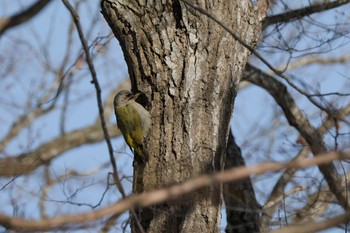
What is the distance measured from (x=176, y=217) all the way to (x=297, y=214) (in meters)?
1.67

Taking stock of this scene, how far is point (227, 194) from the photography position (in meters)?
6.12

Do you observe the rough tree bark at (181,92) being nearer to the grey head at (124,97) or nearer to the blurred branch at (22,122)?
the grey head at (124,97)

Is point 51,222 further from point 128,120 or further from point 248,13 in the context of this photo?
point 128,120

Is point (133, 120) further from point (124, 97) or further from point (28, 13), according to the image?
point (28, 13)

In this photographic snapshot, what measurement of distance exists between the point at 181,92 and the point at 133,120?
80 centimetres

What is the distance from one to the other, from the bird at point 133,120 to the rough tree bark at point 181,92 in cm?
11

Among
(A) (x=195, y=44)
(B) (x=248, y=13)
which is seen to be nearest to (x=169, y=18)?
(A) (x=195, y=44)

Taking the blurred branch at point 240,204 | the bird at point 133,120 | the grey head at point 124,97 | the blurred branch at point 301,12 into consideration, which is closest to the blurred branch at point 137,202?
the bird at point 133,120

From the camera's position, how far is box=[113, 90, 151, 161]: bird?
183 inches

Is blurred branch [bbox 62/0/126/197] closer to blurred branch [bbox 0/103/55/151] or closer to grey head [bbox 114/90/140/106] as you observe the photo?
grey head [bbox 114/90/140/106]

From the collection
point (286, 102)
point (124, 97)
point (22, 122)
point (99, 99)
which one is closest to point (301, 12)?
point (286, 102)

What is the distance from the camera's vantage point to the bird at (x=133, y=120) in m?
4.66

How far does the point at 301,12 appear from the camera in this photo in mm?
6727

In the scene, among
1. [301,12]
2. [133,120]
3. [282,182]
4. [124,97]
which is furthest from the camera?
[301,12]
